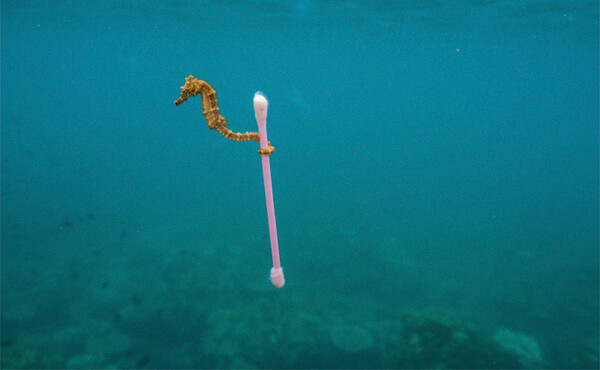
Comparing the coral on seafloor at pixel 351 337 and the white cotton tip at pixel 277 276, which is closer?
the white cotton tip at pixel 277 276

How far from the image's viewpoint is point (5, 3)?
1633cm

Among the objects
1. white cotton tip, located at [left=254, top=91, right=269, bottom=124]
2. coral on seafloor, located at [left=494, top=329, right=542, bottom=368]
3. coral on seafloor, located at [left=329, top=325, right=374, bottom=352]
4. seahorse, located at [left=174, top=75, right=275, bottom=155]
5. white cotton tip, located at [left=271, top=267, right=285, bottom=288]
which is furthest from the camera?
coral on seafloor, located at [left=329, top=325, right=374, bottom=352]

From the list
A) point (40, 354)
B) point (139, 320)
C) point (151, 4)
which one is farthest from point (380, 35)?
point (40, 354)

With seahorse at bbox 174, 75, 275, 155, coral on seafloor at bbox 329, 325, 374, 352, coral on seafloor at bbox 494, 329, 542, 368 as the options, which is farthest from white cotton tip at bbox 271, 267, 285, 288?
coral on seafloor at bbox 494, 329, 542, 368

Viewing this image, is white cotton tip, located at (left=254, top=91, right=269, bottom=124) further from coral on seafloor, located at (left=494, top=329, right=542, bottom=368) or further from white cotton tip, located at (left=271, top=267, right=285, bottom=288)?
coral on seafloor, located at (left=494, top=329, right=542, bottom=368)

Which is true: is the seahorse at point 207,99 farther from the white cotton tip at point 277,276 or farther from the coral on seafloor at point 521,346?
the coral on seafloor at point 521,346

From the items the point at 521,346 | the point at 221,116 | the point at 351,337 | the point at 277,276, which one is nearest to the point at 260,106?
the point at 221,116

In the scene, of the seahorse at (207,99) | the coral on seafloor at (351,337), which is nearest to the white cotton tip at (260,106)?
the seahorse at (207,99)

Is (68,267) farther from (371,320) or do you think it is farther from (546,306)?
(546,306)

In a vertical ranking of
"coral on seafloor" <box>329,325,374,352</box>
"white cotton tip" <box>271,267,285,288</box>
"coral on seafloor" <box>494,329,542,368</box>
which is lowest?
"white cotton tip" <box>271,267,285,288</box>

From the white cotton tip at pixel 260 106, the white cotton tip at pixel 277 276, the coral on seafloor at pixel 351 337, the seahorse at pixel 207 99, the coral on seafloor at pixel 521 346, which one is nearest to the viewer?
the white cotton tip at pixel 260 106

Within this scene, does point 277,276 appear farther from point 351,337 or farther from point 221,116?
point 351,337

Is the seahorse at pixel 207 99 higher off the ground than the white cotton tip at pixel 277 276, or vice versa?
the seahorse at pixel 207 99

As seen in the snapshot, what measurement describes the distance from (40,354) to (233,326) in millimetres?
4313
